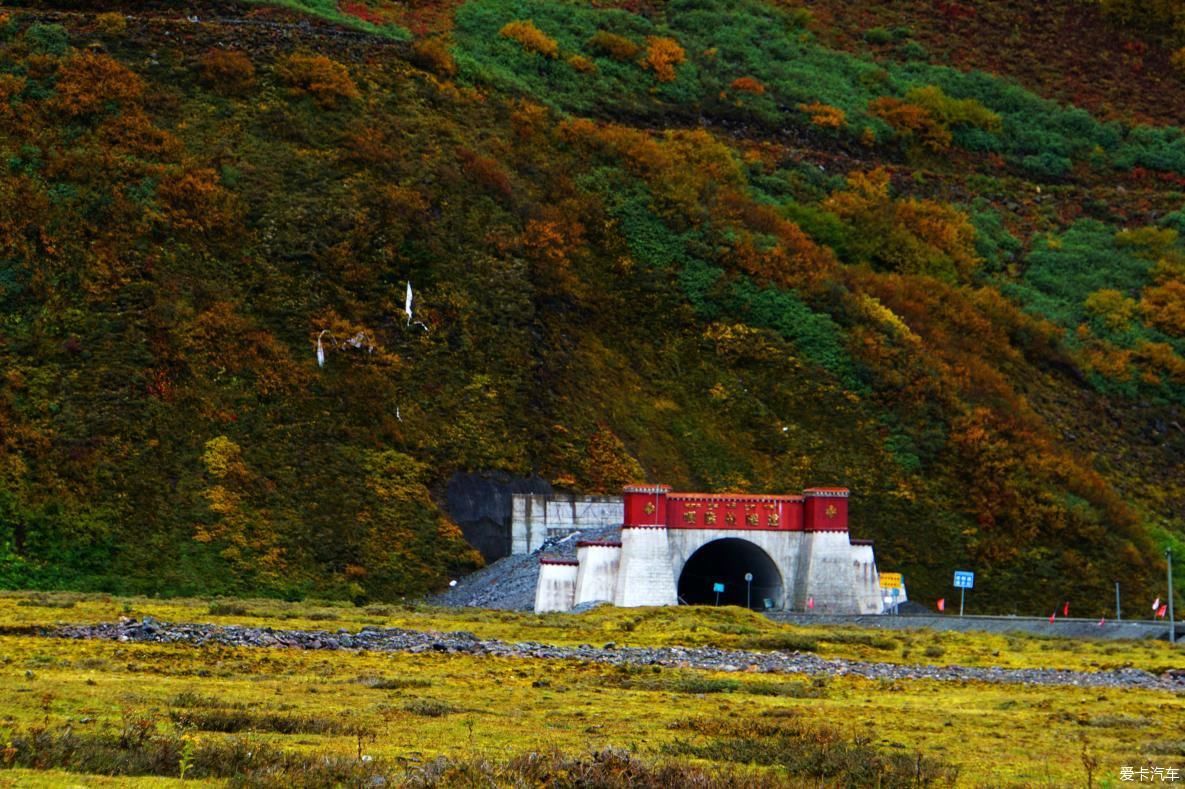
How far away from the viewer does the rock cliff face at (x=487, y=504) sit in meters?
69.6

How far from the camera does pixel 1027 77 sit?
137875 millimetres

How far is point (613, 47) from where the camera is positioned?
4742 inches

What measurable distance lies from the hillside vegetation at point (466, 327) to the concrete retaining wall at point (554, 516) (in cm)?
130

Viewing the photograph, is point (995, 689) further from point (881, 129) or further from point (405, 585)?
point (881, 129)

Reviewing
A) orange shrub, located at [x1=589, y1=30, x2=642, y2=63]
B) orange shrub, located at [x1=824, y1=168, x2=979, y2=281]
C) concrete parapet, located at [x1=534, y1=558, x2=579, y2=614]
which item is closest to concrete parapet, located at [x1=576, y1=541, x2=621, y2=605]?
concrete parapet, located at [x1=534, y1=558, x2=579, y2=614]

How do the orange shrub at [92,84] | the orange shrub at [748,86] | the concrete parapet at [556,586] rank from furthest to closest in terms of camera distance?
the orange shrub at [748,86]
the orange shrub at [92,84]
the concrete parapet at [556,586]

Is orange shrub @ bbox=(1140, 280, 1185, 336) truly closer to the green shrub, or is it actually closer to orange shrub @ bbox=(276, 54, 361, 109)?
orange shrub @ bbox=(276, 54, 361, 109)

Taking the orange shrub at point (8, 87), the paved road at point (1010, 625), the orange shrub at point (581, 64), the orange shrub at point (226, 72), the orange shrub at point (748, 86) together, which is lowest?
the paved road at point (1010, 625)

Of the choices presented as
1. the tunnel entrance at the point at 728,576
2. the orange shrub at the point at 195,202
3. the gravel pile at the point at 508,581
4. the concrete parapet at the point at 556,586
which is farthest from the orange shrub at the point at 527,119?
the concrete parapet at the point at 556,586

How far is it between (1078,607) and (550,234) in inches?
1249

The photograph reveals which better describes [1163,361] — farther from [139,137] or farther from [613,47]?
[139,137]

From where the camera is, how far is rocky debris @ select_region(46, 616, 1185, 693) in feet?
138

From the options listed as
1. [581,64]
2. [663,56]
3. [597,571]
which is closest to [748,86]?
[663,56]

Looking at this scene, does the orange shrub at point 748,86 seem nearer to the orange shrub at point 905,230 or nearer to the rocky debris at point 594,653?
the orange shrub at point 905,230
